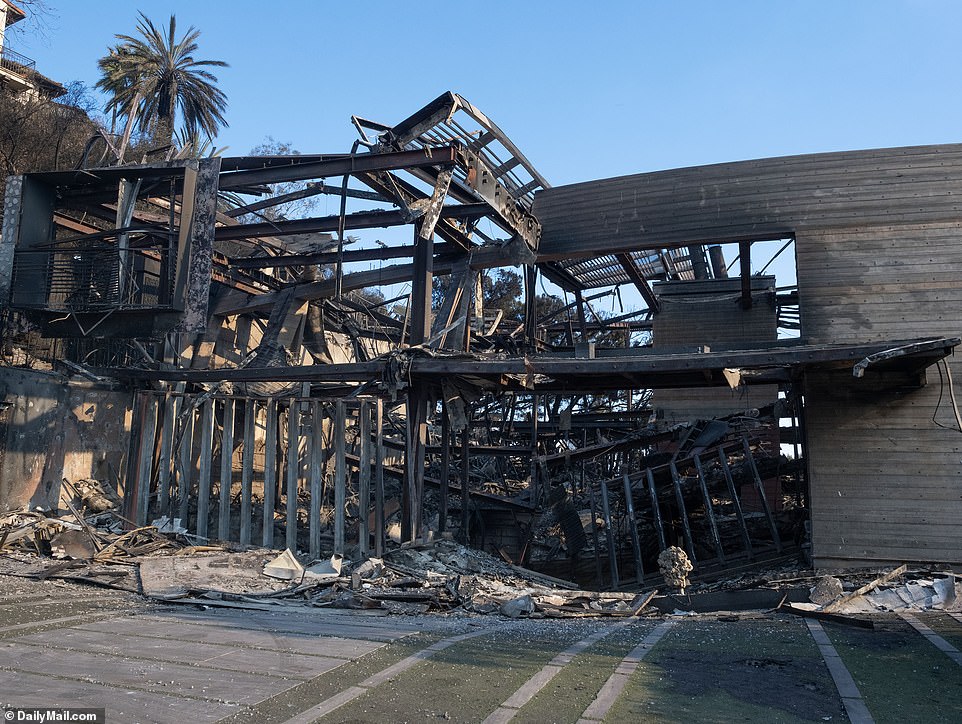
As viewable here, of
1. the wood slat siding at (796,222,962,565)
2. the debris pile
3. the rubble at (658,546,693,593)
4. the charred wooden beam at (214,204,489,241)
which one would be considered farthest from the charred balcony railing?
the wood slat siding at (796,222,962,565)

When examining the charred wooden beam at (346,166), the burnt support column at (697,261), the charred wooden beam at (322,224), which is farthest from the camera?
the burnt support column at (697,261)

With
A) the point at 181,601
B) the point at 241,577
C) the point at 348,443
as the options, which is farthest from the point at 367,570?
the point at 348,443

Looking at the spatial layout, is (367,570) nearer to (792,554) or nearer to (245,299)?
(792,554)

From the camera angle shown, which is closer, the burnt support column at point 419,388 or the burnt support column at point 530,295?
the burnt support column at point 419,388

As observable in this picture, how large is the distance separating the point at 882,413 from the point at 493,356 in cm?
671

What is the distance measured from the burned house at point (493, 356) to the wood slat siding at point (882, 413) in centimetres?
4

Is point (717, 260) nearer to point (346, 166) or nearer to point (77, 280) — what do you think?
point (346, 166)

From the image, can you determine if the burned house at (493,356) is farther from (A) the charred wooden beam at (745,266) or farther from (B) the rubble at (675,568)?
(B) the rubble at (675,568)

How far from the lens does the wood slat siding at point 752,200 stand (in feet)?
44.5

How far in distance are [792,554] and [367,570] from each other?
800 cm

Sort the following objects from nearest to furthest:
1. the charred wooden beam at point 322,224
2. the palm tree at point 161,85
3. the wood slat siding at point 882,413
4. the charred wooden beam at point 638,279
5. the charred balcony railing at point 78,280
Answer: the wood slat siding at point 882,413, the charred balcony railing at point 78,280, the charred wooden beam at point 322,224, the charred wooden beam at point 638,279, the palm tree at point 161,85

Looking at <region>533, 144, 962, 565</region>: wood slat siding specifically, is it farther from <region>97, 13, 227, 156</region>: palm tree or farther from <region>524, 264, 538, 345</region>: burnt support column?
<region>97, 13, 227, 156</region>: palm tree

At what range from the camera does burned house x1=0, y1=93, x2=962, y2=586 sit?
12570 mm

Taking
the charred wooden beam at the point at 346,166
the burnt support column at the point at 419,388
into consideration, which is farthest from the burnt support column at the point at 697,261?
the charred wooden beam at the point at 346,166
